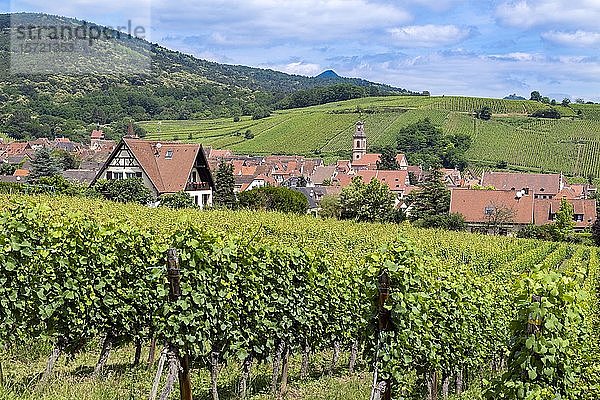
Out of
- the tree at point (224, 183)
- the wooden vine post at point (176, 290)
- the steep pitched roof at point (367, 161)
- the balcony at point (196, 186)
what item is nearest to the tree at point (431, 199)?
the tree at point (224, 183)

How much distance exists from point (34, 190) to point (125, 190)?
969cm

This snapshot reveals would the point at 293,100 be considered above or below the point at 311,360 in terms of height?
above

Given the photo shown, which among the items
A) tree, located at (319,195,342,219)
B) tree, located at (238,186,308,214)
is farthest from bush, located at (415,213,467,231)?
tree, located at (238,186,308,214)

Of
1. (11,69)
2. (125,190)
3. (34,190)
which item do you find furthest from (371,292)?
(11,69)

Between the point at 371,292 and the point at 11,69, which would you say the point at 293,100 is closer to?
the point at 11,69

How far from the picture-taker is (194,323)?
7.86 metres

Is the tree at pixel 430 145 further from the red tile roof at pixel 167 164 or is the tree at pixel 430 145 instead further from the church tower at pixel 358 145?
the red tile roof at pixel 167 164

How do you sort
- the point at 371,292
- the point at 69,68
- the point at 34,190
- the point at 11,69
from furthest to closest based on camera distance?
1. the point at 69,68
2. the point at 11,69
3. the point at 34,190
4. the point at 371,292

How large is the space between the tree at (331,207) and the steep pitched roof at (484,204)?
13.5 metres

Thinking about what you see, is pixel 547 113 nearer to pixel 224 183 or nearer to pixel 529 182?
pixel 529 182

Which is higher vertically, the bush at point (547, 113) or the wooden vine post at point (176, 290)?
the bush at point (547, 113)

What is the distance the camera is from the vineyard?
6.00 m

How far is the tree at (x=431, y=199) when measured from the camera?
69.8 metres

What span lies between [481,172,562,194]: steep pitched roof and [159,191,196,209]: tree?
5683cm
